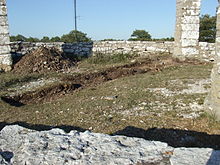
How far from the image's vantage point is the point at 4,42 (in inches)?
408

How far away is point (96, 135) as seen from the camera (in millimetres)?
1971

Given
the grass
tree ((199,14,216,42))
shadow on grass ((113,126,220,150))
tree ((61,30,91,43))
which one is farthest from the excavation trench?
tree ((61,30,91,43))

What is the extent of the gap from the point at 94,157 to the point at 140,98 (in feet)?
14.5

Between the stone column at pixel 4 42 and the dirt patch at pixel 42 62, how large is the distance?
0.42m

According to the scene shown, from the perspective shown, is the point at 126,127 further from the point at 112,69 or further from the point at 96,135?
the point at 112,69

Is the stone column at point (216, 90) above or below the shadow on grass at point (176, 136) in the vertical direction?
above

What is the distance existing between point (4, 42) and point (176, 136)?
8.94m

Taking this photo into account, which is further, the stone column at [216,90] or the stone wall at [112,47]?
the stone wall at [112,47]

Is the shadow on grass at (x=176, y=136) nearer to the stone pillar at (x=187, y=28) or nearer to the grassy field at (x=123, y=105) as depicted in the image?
the grassy field at (x=123, y=105)

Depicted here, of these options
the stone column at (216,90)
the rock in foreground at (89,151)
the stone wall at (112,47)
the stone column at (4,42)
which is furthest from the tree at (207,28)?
the rock in foreground at (89,151)

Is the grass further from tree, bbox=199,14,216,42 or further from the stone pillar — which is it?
tree, bbox=199,14,216,42

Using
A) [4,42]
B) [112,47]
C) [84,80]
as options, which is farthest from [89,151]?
[112,47]

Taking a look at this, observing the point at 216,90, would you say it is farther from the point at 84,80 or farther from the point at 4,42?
the point at 4,42

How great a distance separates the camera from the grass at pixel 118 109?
4.50 meters
